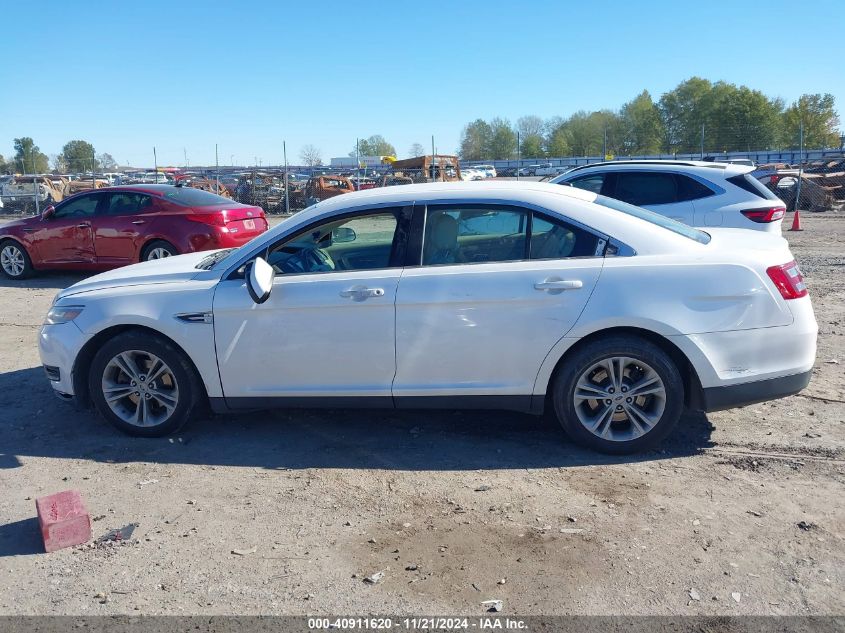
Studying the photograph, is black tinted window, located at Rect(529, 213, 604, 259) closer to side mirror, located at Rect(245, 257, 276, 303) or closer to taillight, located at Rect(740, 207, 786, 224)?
side mirror, located at Rect(245, 257, 276, 303)

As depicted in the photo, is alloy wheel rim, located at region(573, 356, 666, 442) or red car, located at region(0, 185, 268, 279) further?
red car, located at region(0, 185, 268, 279)

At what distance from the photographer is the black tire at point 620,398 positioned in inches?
173

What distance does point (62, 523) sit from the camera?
363 cm

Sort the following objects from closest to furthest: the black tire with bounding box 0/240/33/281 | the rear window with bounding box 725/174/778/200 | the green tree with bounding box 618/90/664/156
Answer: the rear window with bounding box 725/174/778/200 < the black tire with bounding box 0/240/33/281 < the green tree with bounding box 618/90/664/156

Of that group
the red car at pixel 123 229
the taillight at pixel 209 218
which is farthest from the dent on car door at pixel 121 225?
the taillight at pixel 209 218

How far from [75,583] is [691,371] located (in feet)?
11.4

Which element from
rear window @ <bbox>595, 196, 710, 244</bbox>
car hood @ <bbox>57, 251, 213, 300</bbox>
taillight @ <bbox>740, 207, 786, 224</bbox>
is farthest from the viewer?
taillight @ <bbox>740, 207, 786, 224</bbox>

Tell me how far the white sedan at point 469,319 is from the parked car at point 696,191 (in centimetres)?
395

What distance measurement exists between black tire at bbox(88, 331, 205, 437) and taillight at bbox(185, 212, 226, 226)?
5944mm

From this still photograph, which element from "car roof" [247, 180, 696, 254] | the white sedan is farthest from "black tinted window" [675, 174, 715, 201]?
"car roof" [247, 180, 696, 254]

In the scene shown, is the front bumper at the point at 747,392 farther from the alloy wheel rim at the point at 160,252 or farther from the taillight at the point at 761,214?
the alloy wheel rim at the point at 160,252

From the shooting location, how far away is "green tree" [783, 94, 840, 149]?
74312mm

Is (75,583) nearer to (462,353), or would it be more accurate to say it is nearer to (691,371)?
(462,353)

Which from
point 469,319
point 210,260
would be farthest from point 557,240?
point 210,260
